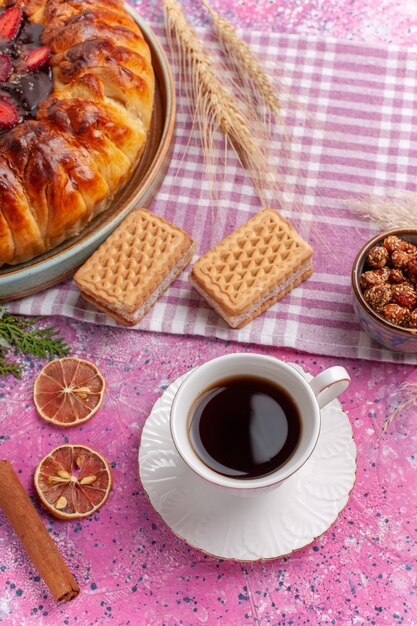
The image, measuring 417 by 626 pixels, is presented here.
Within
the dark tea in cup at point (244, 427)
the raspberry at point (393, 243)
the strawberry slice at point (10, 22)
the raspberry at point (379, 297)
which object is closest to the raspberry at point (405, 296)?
the raspberry at point (379, 297)

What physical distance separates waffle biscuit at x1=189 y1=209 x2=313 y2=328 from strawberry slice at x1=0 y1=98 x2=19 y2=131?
642mm

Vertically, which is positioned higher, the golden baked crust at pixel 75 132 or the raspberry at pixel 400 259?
the golden baked crust at pixel 75 132

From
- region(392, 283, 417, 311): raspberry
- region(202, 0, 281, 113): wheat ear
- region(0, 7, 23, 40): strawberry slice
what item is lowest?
region(392, 283, 417, 311): raspberry

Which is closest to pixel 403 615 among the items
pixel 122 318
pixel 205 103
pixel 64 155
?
pixel 122 318

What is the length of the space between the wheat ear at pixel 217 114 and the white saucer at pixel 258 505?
0.89 meters

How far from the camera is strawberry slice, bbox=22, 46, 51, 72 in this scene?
7.04 feet

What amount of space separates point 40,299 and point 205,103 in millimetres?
850

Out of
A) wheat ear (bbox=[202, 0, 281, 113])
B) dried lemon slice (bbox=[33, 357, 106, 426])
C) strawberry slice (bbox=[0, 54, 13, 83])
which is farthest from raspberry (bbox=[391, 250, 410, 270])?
strawberry slice (bbox=[0, 54, 13, 83])

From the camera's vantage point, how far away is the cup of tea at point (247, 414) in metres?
1.65

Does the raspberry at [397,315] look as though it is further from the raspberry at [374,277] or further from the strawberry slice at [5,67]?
the strawberry slice at [5,67]

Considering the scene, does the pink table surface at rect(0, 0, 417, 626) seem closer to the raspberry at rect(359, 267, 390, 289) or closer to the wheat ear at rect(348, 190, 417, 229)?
the raspberry at rect(359, 267, 390, 289)

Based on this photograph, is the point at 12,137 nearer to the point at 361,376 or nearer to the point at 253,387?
the point at 253,387

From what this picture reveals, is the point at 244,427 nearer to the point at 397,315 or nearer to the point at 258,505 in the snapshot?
the point at 258,505

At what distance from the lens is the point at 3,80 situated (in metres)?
2.10
